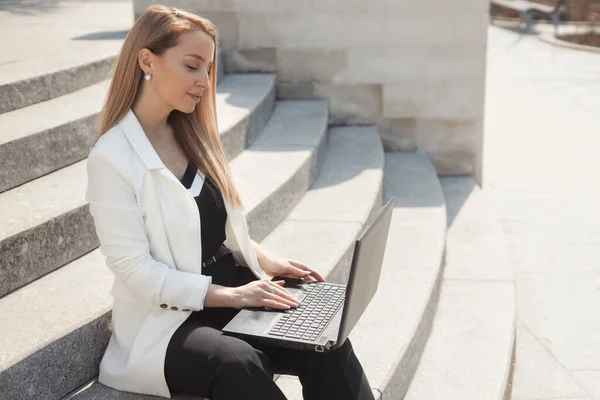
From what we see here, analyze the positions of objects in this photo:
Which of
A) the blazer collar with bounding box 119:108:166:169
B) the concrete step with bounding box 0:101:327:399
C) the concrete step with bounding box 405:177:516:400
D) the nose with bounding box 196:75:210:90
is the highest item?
the nose with bounding box 196:75:210:90

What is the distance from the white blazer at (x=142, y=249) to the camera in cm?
240

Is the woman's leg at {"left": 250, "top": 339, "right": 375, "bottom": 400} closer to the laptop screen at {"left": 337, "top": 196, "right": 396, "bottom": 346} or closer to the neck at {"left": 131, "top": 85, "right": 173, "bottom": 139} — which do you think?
the laptop screen at {"left": 337, "top": 196, "right": 396, "bottom": 346}

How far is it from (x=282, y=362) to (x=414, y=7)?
3.90 meters

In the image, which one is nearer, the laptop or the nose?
the laptop

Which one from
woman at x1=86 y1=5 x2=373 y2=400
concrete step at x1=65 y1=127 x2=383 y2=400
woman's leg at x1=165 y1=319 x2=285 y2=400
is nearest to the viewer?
woman's leg at x1=165 y1=319 x2=285 y2=400

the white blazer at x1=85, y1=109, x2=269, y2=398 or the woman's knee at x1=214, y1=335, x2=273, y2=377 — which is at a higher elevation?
the white blazer at x1=85, y1=109, x2=269, y2=398

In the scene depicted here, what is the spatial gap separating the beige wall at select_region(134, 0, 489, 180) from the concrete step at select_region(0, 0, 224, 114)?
38cm

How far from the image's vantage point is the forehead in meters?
2.50

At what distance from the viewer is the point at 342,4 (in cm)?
586

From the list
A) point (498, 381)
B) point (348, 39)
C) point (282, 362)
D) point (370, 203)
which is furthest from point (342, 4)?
point (282, 362)

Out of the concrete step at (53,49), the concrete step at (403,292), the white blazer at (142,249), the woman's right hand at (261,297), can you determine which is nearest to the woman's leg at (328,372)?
the woman's right hand at (261,297)

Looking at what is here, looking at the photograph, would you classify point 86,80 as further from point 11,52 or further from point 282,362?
point 282,362

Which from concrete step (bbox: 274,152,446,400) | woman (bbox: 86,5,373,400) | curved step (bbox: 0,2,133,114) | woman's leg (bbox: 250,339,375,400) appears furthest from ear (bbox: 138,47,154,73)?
curved step (bbox: 0,2,133,114)

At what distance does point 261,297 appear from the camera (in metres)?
2.54
